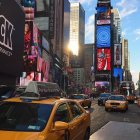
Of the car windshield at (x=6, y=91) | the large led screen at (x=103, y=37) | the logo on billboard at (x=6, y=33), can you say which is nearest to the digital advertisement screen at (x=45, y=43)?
the logo on billboard at (x=6, y=33)

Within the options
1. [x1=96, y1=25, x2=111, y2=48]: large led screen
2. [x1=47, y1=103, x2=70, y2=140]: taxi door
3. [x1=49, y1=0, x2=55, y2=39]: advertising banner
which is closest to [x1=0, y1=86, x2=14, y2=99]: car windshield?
[x1=47, y1=103, x2=70, y2=140]: taxi door

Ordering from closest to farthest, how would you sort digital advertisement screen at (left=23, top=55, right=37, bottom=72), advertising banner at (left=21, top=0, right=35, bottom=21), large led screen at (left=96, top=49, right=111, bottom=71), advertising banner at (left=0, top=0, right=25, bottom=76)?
Answer: advertising banner at (left=0, top=0, right=25, bottom=76), digital advertisement screen at (left=23, top=55, right=37, bottom=72), advertising banner at (left=21, top=0, right=35, bottom=21), large led screen at (left=96, top=49, right=111, bottom=71)

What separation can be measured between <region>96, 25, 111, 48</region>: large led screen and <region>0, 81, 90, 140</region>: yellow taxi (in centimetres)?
18451

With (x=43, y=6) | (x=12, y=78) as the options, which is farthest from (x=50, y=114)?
(x=43, y=6)

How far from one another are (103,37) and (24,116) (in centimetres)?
18886

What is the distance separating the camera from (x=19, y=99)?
757 centimetres

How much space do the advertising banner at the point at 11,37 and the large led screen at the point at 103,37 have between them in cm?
14622

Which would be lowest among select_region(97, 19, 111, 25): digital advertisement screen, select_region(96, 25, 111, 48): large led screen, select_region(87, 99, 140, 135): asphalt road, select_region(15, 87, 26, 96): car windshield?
select_region(87, 99, 140, 135): asphalt road

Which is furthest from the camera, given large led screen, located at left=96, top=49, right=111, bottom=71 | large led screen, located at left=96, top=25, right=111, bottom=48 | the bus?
large led screen, located at left=96, top=25, right=111, bottom=48

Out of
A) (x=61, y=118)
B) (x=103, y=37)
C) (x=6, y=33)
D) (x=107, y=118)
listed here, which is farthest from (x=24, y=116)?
(x=103, y=37)

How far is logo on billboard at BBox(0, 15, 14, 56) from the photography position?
128 feet

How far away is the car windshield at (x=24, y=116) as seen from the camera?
257 inches

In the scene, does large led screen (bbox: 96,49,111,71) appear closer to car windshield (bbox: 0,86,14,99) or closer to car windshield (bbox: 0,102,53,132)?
car windshield (bbox: 0,86,14,99)

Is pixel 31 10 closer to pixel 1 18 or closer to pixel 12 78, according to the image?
pixel 12 78
